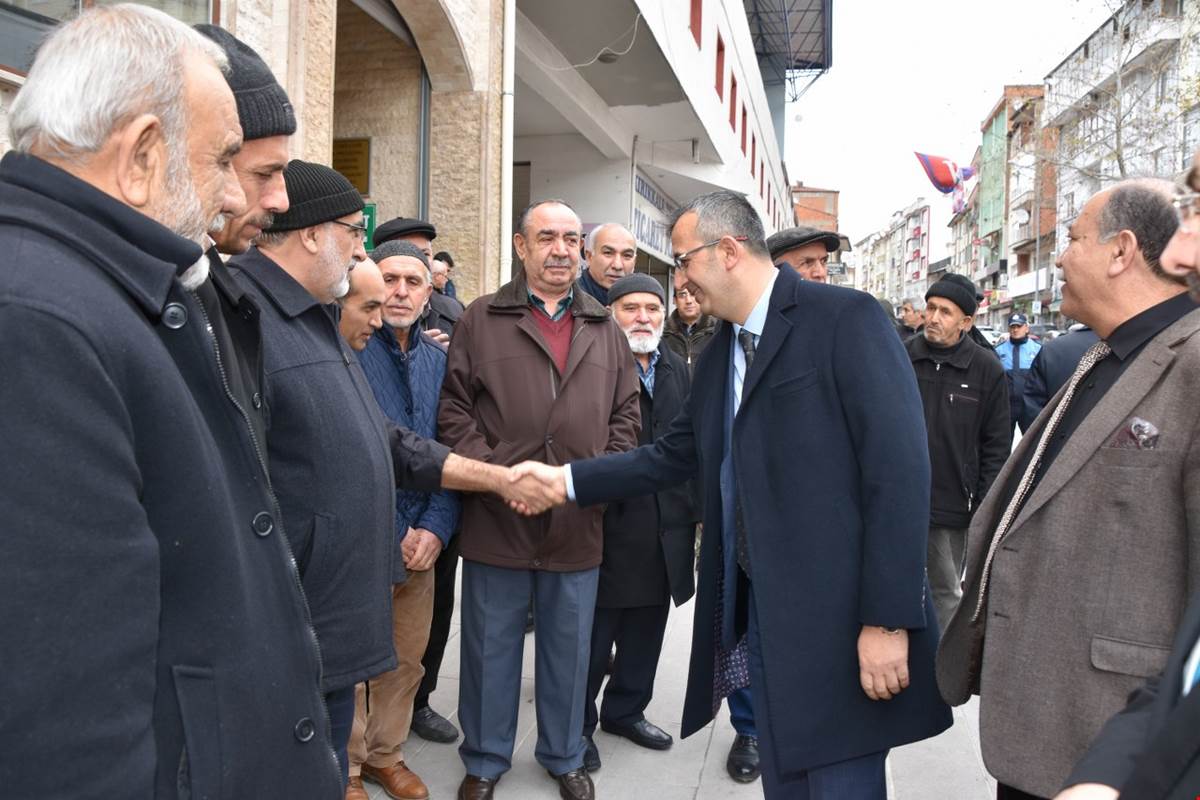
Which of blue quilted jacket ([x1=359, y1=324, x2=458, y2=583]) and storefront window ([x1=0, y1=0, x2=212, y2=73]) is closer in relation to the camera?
storefront window ([x1=0, y1=0, x2=212, y2=73])

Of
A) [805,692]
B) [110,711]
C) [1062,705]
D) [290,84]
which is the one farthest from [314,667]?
[290,84]

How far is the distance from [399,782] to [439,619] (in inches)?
34.8

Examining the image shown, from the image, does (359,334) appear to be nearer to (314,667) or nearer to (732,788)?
(314,667)

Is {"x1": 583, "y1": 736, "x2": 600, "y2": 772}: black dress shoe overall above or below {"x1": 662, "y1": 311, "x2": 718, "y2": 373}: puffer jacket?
below

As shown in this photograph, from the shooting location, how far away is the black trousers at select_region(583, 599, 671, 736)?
4180 mm

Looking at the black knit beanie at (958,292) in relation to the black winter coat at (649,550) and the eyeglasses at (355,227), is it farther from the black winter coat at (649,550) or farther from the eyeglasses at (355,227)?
the eyeglasses at (355,227)

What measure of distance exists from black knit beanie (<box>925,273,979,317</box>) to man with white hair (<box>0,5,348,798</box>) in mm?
4932

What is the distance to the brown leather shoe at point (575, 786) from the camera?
3.63m

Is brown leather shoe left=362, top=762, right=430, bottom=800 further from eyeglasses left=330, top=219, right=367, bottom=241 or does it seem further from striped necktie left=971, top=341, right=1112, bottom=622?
striped necktie left=971, top=341, right=1112, bottom=622

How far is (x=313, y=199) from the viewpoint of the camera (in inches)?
103

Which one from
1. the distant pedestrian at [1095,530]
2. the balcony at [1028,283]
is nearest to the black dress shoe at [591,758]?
the distant pedestrian at [1095,530]

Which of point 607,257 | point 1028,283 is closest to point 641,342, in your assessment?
point 607,257

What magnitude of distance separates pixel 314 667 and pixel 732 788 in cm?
271

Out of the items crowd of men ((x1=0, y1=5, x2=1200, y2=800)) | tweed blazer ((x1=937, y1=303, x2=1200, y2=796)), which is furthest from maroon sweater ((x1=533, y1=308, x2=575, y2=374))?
tweed blazer ((x1=937, y1=303, x2=1200, y2=796))
